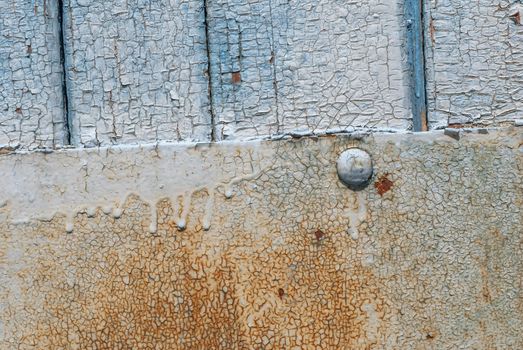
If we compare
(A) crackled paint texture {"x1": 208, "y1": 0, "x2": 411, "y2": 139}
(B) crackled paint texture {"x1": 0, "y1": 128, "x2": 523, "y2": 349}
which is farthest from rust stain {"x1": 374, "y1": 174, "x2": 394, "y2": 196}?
(A) crackled paint texture {"x1": 208, "y1": 0, "x2": 411, "y2": 139}

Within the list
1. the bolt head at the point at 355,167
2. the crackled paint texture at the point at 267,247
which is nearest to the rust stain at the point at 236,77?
the crackled paint texture at the point at 267,247

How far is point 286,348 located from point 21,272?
1.81 ft

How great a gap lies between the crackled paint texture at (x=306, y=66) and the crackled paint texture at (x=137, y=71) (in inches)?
1.7

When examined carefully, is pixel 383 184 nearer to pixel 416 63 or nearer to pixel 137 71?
pixel 416 63

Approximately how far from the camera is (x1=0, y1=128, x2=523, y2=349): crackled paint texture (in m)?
1.23

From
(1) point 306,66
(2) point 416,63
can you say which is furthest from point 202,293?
(2) point 416,63

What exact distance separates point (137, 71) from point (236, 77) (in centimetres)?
20

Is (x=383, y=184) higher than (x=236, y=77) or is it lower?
lower

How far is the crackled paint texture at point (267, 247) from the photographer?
1232 mm

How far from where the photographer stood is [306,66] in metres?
1.28

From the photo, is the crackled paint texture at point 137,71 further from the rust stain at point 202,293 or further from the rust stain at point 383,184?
the rust stain at point 383,184

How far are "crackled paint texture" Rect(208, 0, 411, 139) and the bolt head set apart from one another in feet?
0.22

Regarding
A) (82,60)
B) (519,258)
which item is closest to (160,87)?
(82,60)

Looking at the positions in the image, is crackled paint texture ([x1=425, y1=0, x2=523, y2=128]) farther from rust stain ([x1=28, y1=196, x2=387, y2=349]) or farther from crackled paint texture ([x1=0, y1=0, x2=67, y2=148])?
crackled paint texture ([x1=0, y1=0, x2=67, y2=148])
